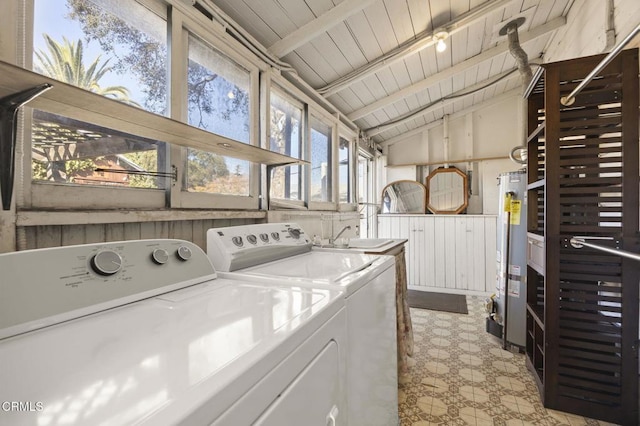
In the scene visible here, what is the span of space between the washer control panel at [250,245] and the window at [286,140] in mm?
606

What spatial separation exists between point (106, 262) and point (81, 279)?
0.07 metres

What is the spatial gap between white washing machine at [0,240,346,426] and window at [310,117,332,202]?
6.29 ft

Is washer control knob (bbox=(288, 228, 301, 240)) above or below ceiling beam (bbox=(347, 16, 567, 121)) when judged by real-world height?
below

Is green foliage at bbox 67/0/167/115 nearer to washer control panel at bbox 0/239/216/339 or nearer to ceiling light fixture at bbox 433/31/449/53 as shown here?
washer control panel at bbox 0/239/216/339

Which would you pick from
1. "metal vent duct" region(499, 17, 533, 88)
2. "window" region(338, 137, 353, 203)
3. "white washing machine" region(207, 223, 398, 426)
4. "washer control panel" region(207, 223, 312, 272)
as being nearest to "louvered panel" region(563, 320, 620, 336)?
"white washing machine" region(207, 223, 398, 426)

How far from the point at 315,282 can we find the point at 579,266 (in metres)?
1.53

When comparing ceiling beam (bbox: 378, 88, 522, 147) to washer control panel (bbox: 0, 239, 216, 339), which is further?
ceiling beam (bbox: 378, 88, 522, 147)

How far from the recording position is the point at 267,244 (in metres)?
1.36

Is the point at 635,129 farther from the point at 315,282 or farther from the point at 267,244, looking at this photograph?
the point at 267,244

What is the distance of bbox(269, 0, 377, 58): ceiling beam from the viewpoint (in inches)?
67.9

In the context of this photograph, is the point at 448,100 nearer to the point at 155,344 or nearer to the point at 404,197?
the point at 404,197

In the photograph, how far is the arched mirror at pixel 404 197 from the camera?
430 centimetres

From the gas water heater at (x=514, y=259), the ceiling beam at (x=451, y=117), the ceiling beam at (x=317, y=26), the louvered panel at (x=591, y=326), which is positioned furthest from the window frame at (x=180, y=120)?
the ceiling beam at (x=451, y=117)

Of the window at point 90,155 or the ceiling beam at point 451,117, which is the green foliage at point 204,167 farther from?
the ceiling beam at point 451,117
